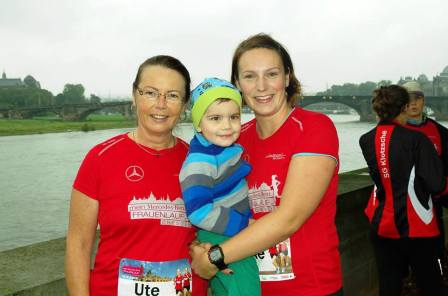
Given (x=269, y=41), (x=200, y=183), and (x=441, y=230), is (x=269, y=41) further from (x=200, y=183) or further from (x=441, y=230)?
(x=441, y=230)

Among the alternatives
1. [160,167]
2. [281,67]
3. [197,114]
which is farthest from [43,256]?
[281,67]

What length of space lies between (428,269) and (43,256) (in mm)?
2030

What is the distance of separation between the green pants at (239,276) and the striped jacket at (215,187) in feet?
0.16

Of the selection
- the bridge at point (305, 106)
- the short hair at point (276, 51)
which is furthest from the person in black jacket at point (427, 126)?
the bridge at point (305, 106)

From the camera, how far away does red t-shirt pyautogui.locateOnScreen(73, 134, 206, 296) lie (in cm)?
161

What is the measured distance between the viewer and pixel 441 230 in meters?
2.90

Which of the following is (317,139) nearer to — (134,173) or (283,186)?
(283,186)

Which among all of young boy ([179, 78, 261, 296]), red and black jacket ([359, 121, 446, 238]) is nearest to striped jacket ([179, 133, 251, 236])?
young boy ([179, 78, 261, 296])

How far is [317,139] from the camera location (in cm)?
162

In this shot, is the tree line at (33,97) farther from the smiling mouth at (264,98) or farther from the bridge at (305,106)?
the smiling mouth at (264,98)

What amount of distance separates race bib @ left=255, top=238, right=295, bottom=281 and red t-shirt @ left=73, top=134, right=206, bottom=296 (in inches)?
9.6

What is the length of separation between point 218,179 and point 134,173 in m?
0.30

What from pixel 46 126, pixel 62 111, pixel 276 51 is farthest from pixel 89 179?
pixel 46 126

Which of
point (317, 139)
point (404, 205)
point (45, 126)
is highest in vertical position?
point (317, 139)
